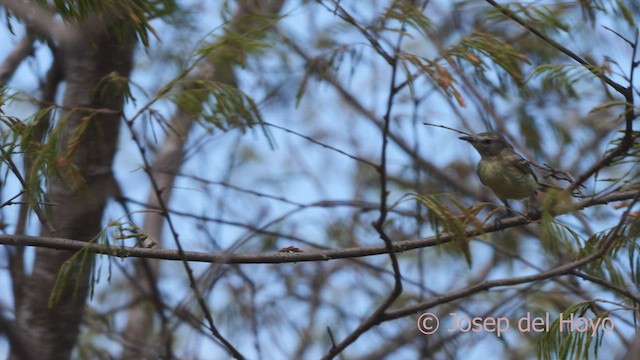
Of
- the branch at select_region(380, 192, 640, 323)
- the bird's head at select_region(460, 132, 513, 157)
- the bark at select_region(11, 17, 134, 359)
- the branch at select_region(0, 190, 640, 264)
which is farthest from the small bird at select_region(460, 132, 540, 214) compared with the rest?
the bark at select_region(11, 17, 134, 359)

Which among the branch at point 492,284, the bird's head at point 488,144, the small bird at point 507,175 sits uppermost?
the bird's head at point 488,144

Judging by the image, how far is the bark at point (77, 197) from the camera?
288 centimetres

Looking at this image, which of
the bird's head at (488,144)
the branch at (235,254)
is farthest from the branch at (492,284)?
the bird's head at (488,144)

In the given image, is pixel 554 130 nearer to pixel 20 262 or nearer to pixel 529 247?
pixel 529 247

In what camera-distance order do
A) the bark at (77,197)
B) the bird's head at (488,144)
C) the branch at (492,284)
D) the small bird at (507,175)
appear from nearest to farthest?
the branch at (492,284), the bark at (77,197), the small bird at (507,175), the bird's head at (488,144)

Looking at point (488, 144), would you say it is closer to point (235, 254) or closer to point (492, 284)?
point (492, 284)

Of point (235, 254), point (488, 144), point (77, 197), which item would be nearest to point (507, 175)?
point (488, 144)

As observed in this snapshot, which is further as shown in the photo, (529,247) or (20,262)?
(529,247)

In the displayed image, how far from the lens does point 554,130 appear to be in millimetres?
4457

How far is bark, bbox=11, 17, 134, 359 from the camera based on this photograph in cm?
288

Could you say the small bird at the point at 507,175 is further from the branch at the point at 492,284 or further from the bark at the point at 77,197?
the bark at the point at 77,197

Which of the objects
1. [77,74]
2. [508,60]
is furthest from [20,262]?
[508,60]

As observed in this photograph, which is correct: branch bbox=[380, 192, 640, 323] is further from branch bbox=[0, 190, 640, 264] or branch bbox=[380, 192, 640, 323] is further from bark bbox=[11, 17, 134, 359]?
bark bbox=[11, 17, 134, 359]

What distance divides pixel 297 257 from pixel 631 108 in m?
0.94
